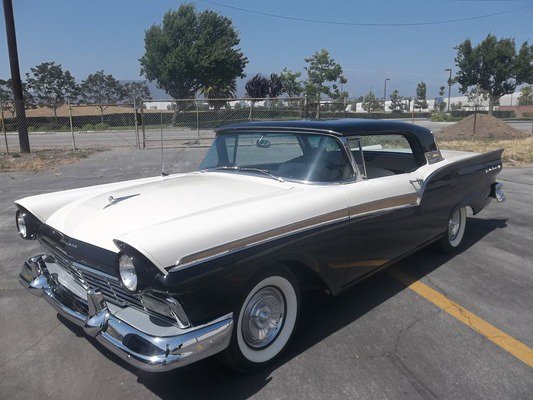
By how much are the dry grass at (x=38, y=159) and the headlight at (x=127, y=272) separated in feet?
36.3

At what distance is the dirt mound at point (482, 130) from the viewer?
21.2 meters

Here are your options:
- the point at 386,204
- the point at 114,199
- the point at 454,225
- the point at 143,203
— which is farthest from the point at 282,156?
the point at 454,225

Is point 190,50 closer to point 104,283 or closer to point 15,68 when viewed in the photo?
point 15,68

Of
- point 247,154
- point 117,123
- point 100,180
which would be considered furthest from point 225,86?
point 247,154

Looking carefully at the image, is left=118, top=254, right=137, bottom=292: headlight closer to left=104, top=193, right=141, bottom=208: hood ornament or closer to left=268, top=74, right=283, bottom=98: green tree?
left=104, top=193, right=141, bottom=208: hood ornament

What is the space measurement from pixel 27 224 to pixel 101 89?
71475mm

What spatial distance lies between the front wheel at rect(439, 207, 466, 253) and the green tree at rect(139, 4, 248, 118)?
32873 millimetres

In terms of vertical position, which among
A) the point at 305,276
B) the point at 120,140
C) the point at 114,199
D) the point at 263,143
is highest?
the point at 263,143

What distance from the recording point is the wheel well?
3.04 metres

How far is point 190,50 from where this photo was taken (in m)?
35.3

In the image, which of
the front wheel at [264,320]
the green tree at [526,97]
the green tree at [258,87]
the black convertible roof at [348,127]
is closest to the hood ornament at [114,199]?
the front wheel at [264,320]

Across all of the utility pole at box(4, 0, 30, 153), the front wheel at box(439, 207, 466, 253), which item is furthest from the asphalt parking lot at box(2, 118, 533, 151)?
the front wheel at box(439, 207, 466, 253)

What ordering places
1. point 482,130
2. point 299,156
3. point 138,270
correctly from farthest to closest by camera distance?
point 482,130 < point 299,156 < point 138,270

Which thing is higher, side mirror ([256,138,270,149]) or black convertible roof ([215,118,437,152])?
black convertible roof ([215,118,437,152])
